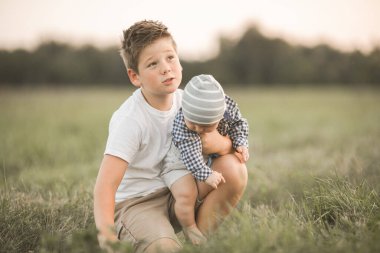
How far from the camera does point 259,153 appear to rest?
6129 millimetres

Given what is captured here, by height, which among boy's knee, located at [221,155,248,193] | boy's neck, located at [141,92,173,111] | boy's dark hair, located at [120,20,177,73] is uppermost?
boy's dark hair, located at [120,20,177,73]

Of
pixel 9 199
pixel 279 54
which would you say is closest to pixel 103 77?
pixel 279 54

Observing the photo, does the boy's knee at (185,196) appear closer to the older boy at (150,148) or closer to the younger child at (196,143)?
the younger child at (196,143)

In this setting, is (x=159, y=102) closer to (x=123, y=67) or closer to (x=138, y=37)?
(x=138, y=37)

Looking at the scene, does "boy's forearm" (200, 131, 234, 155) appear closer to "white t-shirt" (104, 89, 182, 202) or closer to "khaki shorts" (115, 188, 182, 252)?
"white t-shirt" (104, 89, 182, 202)

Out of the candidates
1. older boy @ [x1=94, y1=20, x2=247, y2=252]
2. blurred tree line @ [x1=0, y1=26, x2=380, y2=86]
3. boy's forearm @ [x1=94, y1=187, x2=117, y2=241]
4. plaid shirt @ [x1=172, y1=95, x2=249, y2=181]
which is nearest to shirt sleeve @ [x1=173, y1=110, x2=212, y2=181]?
plaid shirt @ [x1=172, y1=95, x2=249, y2=181]

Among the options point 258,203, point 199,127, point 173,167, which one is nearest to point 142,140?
point 173,167

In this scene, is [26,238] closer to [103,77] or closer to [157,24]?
[157,24]

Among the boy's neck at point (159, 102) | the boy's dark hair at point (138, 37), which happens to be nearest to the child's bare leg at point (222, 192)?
the boy's neck at point (159, 102)

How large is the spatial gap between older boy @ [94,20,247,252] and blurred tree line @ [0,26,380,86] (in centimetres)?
3027

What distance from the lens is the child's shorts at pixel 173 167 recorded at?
2.60 m

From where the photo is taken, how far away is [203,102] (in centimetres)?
229

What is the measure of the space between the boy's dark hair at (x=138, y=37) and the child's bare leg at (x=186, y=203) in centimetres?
87

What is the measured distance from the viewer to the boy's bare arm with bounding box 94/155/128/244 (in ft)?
7.58
